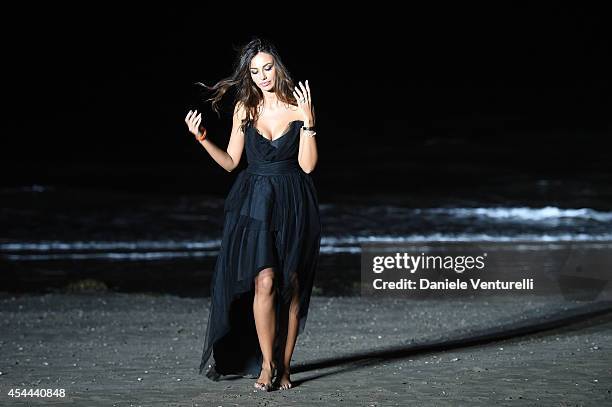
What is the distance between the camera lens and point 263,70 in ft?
21.5

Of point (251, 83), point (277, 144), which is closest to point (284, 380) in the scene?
point (277, 144)

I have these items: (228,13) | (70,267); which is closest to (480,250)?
(70,267)

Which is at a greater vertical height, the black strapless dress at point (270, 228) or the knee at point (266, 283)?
the black strapless dress at point (270, 228)

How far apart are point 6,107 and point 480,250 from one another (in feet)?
78.4

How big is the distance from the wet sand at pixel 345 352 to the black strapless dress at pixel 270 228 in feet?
1.52

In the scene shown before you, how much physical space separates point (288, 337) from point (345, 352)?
132 cm

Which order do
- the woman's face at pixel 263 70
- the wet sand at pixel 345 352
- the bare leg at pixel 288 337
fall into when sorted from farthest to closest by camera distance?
the bare leg at pixel 288 337 → the woman's face at pixel 263 70 → the wet sand at pixel 345 352

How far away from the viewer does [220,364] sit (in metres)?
6.91

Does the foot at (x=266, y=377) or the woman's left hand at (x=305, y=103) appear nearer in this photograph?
the woman's left hand at (x=305, y=103)

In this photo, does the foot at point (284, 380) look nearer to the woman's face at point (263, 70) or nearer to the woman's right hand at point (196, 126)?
the woman's right hand at point (196, 126)

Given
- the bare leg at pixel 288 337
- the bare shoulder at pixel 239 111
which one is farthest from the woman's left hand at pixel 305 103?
the bare leg at pixel 288 337

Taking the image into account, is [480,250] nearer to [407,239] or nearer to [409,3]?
[407,239]

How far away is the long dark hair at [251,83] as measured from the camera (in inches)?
258

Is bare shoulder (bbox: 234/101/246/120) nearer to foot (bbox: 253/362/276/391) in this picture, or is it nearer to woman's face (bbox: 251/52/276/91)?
woman's face (bbox: 251/52/276/91)
